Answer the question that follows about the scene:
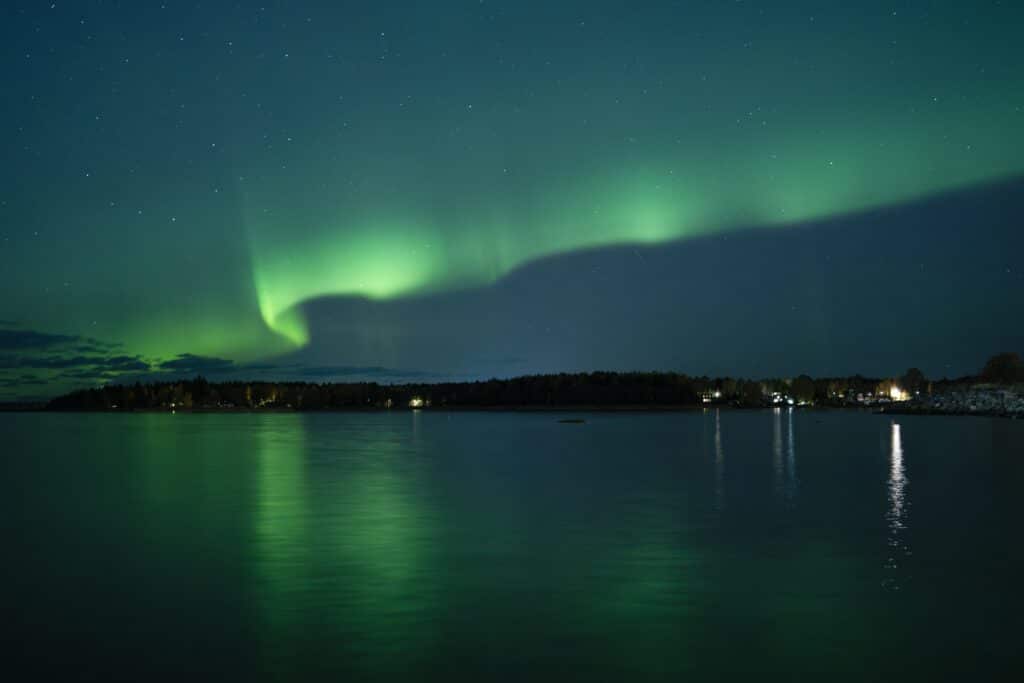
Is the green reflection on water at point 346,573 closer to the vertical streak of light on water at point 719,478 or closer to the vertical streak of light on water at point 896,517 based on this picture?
the vertical streak of light on water at point 896,517

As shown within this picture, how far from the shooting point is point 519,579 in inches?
889

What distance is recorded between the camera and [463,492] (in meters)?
44.2

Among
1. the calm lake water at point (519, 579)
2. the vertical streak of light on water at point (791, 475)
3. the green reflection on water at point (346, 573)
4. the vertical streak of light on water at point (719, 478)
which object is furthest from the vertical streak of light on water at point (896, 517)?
the green reflection on water at point (346, 573)

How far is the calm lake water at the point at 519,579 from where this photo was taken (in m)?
15.8

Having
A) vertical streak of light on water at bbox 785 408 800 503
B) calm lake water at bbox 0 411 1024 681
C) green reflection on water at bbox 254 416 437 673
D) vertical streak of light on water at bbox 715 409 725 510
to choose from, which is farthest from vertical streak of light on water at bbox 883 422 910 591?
green reflection on water at bbox 254 416 437 673

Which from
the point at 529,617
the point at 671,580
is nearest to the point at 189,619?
the point at 529,617

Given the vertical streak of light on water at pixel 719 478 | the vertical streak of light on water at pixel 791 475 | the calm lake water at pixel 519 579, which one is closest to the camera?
the calm lake water at pixel 519 579

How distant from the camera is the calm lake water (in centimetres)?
1582

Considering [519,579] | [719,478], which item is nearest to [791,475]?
[719,478]

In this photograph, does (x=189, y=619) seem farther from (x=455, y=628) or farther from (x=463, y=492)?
(x=463, y=492)

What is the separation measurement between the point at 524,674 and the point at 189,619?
7.51 metres

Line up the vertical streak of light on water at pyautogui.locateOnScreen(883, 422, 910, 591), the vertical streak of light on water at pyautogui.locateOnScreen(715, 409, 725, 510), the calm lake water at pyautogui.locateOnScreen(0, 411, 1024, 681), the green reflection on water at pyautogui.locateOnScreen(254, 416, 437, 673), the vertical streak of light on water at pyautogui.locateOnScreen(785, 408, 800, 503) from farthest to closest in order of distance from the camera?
the vertical streak of light on water at pyautogui.locateOnScreen(785, 408, 800, 503) → the vertical streak of light on water at pyautogui.locateOnScreen(715, 409, 725, 510) → the vertical streak of light on water at pyautogui.locateOnScreen(883, 422, 910, 591) → the green reflection on water at pyautogui.locateOnScreen(254, 416, 437, 673) → the calm lake water at pyautogui.locateOnScreen(0, 411, 1024, 681)

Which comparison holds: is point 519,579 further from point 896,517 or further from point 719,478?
point 719,478

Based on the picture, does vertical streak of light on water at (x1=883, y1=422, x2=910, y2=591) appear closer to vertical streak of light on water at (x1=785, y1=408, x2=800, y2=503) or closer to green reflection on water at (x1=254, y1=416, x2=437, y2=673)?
vertical streak of light on water at (x1=785, y1=408, x2=800, y2=503)
